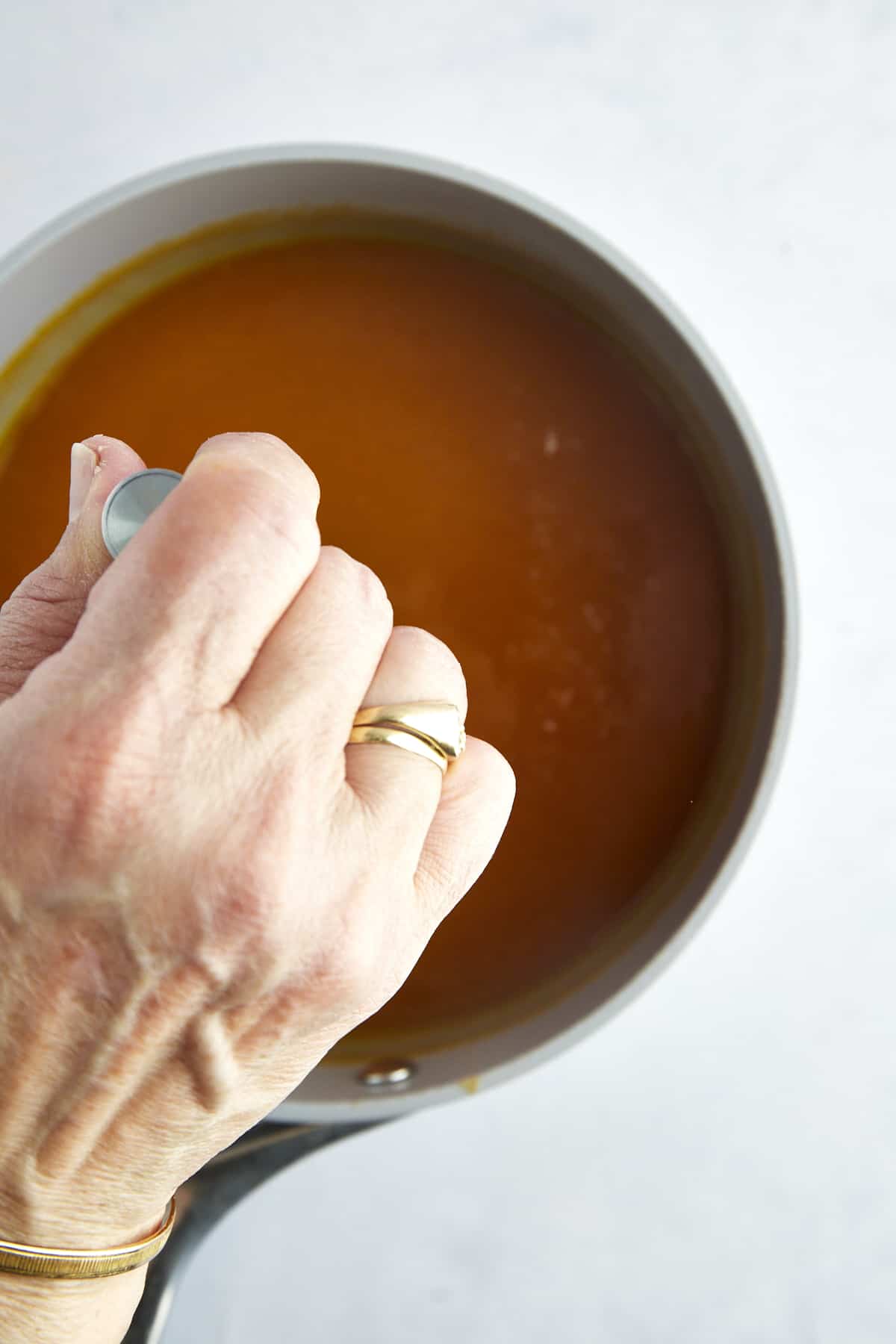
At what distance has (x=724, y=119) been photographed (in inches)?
22.2

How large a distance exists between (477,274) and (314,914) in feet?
1.17

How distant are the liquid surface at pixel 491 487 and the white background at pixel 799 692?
7 cm

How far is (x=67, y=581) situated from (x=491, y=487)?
235 mm

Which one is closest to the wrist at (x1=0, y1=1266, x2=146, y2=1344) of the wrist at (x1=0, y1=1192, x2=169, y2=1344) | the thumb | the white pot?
the wrist at (x1=0, y1=1192, x2=169, y2=1344)

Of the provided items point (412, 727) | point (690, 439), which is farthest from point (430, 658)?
point (690, 439)

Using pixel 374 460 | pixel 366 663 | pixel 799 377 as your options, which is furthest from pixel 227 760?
pixel 799 377

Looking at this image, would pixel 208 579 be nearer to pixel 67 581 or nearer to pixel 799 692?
pixel 67 581

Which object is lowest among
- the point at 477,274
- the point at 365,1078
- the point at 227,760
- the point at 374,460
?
the point at 365,1078

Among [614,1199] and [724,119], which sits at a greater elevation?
[724,119]

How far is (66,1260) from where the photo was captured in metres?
0.38

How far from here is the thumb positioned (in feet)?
1.12

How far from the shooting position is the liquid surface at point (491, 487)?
520 millimetres

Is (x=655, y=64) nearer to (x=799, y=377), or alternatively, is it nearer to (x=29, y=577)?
(x=799, y=377)

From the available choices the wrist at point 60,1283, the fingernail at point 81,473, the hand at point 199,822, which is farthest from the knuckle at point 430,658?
the wrist at point 60,1283
